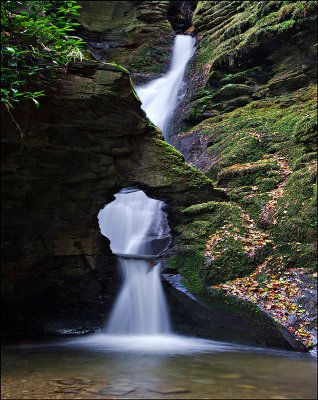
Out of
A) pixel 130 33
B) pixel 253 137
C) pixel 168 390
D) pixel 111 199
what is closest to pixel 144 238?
pixel 111 199

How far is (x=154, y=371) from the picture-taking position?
16.1 ft

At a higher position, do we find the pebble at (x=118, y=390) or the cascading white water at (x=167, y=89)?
the cascading white water at (x=167, y=89)

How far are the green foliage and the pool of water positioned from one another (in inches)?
170

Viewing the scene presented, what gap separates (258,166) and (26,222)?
594 cm

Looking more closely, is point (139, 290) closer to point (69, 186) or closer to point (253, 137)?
point (69, 186)

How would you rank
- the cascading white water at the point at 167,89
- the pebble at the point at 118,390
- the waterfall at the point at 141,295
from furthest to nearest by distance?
the cascading white water at the point at 167,89 < the waterfall at the point at 141,295 < the pebble at the point at 118,390

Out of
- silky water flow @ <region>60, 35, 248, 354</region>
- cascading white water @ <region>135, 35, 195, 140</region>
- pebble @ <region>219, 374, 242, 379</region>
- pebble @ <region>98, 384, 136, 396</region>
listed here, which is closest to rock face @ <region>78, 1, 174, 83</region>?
cascading white water @ <region>135, 35, 195, 140</region>

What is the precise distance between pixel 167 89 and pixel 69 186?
10896 mm

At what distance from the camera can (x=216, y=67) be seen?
1508 cm

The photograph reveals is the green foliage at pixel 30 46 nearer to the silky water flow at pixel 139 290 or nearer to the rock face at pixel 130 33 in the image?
the silky water flow at pixel 139 290

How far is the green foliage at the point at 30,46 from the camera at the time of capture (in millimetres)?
6605

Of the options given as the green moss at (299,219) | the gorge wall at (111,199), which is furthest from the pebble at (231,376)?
the green moss at (299,219)

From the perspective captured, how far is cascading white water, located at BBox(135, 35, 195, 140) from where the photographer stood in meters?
16.2

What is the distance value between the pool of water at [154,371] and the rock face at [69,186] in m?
1.33
